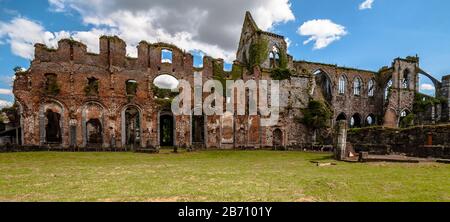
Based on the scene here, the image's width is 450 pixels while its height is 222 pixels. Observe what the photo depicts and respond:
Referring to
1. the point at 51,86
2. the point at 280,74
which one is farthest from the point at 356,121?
the point at 51,86

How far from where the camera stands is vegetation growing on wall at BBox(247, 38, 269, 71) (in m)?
29.9

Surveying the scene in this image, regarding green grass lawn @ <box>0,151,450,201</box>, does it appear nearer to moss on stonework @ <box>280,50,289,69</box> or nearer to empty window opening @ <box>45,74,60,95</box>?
empty window opening @ <box>45,74,60,95</box>

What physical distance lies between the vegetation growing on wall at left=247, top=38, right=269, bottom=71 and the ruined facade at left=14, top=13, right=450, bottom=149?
0.12 metres

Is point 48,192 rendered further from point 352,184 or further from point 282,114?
point 282,114

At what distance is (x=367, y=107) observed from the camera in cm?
3838

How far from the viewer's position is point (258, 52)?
30.1m

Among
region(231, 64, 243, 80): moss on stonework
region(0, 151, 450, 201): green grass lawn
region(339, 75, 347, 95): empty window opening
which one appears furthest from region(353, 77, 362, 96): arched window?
region(0, 151, 450, 201): green grass lawn

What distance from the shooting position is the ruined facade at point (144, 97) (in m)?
23.0

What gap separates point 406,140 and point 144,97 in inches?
890

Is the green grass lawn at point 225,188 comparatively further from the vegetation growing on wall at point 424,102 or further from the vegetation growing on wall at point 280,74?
the vegetation growing on wall at point 424,102

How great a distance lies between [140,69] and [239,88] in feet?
33.9

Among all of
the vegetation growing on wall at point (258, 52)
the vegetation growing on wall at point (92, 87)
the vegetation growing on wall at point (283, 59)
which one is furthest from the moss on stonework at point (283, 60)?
the vegetation growing on wall at point (92, 87)
